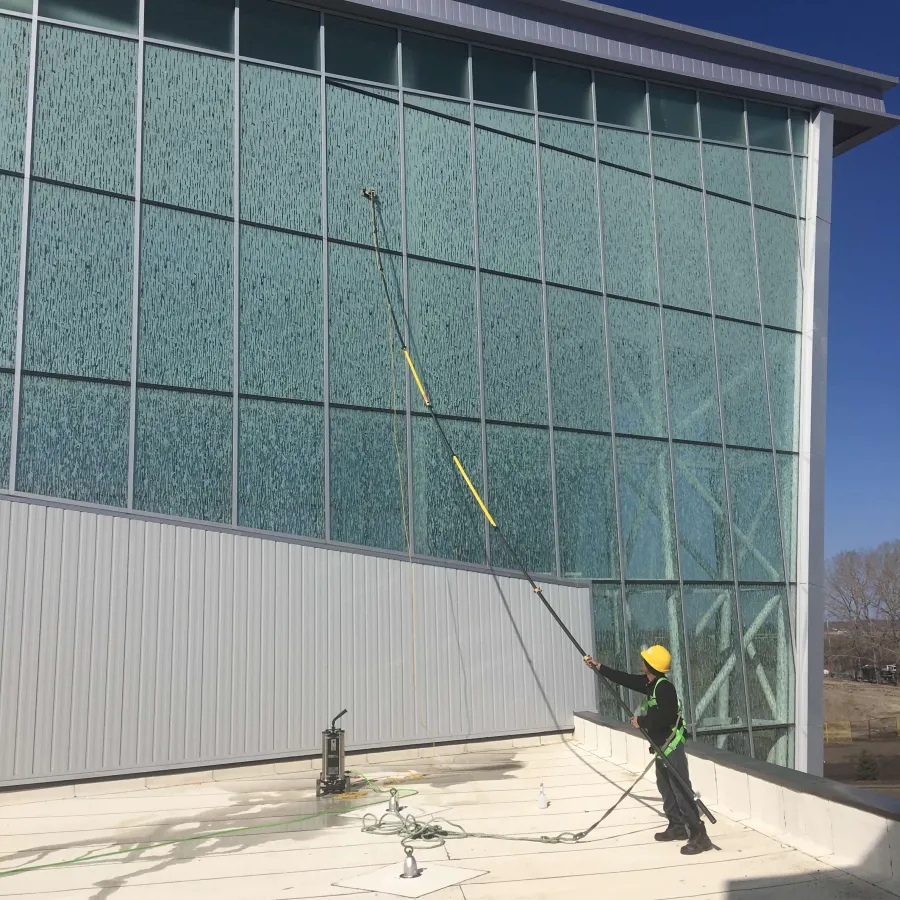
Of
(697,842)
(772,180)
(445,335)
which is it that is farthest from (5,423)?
(772,180)

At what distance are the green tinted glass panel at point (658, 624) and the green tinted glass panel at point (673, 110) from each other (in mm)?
8511

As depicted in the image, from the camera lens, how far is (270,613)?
430 inches

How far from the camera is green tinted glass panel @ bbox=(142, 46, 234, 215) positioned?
38.2 feet

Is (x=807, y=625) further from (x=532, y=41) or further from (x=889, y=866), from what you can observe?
(x=532, y=41)

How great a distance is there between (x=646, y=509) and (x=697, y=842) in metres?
7.86

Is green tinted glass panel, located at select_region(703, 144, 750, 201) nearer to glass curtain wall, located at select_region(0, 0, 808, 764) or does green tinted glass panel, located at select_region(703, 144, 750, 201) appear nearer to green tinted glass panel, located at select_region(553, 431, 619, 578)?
glass curtain wall, located at select_region(0, 0, 808, 764)

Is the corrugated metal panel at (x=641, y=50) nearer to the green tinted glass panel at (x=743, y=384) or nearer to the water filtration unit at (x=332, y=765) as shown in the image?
the green tinted glass panel at (x=743, y=384)

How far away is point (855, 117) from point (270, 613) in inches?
608

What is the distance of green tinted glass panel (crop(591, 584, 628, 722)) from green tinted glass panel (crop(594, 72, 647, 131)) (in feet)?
27.5

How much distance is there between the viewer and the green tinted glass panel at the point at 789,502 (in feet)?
51.0

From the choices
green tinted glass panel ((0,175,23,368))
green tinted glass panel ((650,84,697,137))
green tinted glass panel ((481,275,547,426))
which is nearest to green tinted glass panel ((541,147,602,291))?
green tinted glass panel ((481,275,547,426))

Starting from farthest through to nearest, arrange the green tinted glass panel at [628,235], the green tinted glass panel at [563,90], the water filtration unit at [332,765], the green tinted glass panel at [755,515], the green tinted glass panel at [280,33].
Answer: the green tinted glass panel at [755,515] < the green tinted glass panel at [628,235] < the green tinted glass panel at [563,90] < the green tinted glass panel at [280,33] < the water filtration unit at [332,765]

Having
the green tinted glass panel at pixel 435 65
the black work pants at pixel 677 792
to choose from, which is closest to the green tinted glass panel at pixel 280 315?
the green tinted glass panel at pixel 435 65

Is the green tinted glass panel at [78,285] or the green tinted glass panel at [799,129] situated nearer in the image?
the green tinted glass panel at [78,285]
